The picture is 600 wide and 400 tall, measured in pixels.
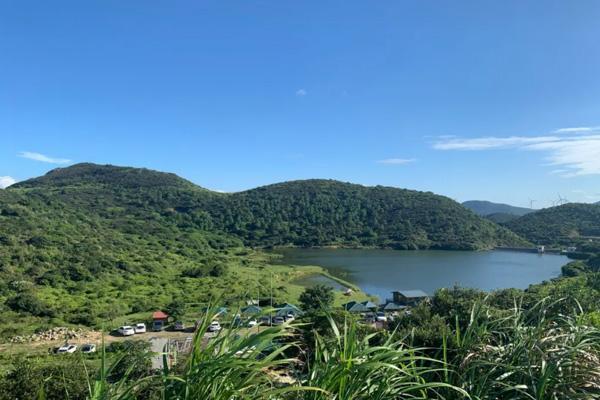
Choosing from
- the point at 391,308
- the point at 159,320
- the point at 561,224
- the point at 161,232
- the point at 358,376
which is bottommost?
the point at 391,308

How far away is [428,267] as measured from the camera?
4934 cm

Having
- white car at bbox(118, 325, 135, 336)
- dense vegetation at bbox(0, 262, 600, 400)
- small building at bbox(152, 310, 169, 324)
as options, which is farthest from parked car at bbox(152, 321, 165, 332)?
dense vegetation at bbox(0, 262, 600, 400)

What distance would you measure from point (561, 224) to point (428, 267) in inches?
1854

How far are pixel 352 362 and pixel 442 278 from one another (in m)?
42.2

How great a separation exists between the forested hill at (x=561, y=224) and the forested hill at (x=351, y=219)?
6722 mm

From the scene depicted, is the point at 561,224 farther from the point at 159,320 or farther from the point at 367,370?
the point at 367,370

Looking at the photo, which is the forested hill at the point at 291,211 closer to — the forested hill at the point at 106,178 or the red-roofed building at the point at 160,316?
the forested hill at the point at 106,178

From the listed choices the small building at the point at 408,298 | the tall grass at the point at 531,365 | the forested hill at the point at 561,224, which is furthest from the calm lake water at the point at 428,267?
the tall grass at the point at 531,365

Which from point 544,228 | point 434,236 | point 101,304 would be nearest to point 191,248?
point 101,304

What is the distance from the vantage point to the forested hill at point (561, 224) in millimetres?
76438

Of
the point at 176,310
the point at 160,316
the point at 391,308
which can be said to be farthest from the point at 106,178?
the point at 391,308

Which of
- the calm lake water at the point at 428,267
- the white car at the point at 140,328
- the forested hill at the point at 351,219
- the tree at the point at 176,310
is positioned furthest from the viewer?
the forested hill at the point at 351,219

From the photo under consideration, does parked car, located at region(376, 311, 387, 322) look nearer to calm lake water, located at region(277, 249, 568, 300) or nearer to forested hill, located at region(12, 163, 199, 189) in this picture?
calm lake water, located at region(277, 249, 568, 300)

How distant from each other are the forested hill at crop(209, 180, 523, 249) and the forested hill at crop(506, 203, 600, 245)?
6.72 metres
